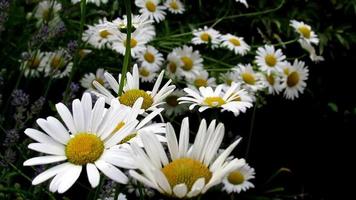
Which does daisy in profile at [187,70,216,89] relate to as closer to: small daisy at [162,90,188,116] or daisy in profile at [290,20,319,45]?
small daisy at [162,90,188,116]

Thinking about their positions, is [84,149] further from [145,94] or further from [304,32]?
[304,32]

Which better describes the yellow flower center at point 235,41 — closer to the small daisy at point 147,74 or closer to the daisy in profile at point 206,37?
the daisy in profile at point 206,37

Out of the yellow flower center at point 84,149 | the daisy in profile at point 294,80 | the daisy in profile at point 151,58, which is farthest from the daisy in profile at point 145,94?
the daisy in profile at point 294,80

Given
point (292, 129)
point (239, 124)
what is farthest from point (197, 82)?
point (292, 129)

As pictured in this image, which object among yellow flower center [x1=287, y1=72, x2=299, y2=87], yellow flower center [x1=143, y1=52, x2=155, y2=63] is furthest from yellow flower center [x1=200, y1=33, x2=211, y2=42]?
yellow flower center [x1=287, y1=72, x2=299, y2=87]

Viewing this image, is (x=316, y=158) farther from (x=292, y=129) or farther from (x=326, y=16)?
(x=326, y=16)

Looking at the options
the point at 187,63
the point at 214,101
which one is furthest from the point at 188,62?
the point at 214,101
